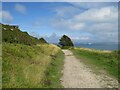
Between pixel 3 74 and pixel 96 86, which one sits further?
pixel 96 86

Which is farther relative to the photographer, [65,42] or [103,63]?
[65,42]

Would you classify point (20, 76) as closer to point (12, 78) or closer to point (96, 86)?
point (12, 78)

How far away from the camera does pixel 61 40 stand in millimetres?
94000

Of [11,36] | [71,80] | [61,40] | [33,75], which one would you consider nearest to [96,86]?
[71,80]

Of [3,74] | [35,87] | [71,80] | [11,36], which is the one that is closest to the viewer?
[35,87]

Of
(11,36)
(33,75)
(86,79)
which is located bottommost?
(11,36)

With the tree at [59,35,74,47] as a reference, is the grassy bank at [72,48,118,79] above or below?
above

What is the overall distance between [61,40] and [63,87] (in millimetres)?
80246

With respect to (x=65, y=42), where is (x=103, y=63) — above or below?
above

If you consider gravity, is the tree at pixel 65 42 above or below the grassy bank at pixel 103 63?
below

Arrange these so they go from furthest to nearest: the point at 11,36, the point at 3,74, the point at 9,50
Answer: the point at 11,36, the point at 9,50, the point at 3,74

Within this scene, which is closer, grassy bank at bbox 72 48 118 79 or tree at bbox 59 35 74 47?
grassy bank at bbox 72 48 118 79

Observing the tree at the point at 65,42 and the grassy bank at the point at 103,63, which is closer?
the grassy bank at the point at 103,63

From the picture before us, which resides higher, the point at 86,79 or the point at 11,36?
the point at 86,79
